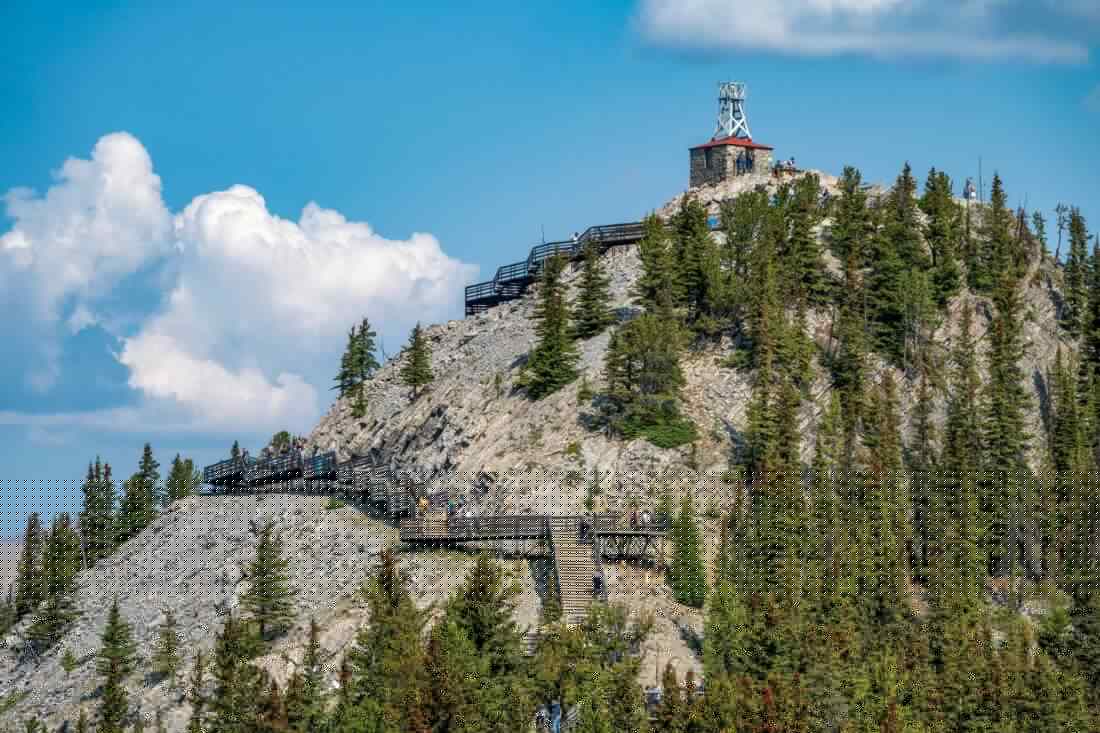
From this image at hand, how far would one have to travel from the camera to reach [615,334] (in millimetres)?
118000

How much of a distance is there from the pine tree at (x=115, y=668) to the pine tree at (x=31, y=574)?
66.4 ft

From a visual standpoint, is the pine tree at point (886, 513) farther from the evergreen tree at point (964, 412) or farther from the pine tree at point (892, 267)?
the pine tree at point (892, 267)

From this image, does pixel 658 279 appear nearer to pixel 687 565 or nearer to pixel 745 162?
pixel 687 565

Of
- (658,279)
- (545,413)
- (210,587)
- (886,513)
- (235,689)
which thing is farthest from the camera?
(658,279)

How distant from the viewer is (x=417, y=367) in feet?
447

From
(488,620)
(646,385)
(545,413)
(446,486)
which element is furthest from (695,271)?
(488,620)

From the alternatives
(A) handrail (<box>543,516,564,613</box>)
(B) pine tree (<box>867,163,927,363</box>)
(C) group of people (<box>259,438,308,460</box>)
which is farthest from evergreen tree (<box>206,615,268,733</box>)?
(B) pine tree (<box>867,163,927,363</box>)

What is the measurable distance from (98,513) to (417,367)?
25.9 meters

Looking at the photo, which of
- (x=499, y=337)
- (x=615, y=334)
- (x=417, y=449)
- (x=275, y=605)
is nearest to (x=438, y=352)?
(x=499, y=337)

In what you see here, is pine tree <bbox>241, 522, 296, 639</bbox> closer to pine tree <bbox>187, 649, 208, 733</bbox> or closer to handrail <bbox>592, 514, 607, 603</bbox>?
pine tree <bbox>187, 649, 208, 733</bbox>

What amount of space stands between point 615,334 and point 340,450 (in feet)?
84.6

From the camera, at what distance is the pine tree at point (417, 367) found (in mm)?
136125

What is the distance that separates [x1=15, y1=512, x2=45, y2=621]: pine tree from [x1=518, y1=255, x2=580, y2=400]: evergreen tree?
30.6 metres

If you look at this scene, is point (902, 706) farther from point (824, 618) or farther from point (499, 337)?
point (499, 337)
